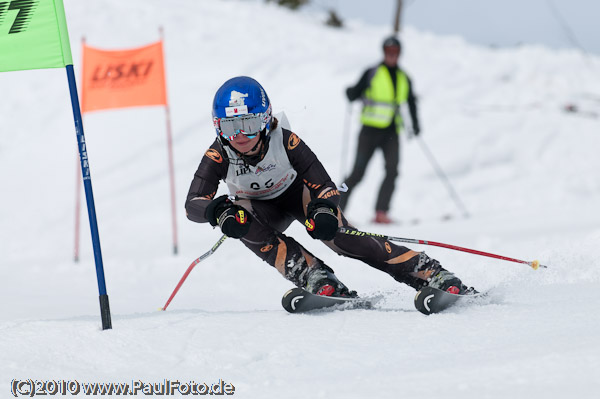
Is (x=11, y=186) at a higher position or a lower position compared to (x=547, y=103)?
lower

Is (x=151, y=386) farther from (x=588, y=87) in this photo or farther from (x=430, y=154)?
(x=588, y=87)

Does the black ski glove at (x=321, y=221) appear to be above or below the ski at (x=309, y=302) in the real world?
above

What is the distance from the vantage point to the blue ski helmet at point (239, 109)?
3691 millimetres

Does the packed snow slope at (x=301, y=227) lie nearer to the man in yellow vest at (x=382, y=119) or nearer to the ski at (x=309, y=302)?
the ski at (x=309, y=302)

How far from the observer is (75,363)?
2904 mm

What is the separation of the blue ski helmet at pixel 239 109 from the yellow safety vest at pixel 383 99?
5121 mm

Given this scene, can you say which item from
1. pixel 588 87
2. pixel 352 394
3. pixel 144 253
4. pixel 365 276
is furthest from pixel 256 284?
pixel 588 87

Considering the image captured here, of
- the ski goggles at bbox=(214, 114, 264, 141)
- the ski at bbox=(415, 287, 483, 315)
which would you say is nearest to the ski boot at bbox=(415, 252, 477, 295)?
the ski at bbox=(415, 287, 483, 315)

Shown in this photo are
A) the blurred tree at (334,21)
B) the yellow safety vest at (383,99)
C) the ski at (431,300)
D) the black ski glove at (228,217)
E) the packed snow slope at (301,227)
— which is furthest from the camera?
the blurred tree at (334,21)

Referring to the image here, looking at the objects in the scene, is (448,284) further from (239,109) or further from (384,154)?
(384,154)

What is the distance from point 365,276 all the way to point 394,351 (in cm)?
307

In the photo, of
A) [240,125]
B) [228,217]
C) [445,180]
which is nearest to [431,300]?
[228,217]

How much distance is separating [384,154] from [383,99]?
28.5 inches

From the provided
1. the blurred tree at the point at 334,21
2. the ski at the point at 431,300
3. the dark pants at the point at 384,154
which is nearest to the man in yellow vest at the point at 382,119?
the dark pants at the point at 384,154
